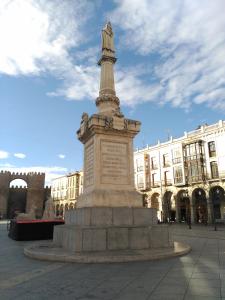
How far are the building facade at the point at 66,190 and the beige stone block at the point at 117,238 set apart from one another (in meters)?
64.0

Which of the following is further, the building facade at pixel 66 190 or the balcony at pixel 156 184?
the building facade at pixel 66 190

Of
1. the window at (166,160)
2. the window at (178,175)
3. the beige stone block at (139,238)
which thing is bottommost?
the beige stone block at (139,238)

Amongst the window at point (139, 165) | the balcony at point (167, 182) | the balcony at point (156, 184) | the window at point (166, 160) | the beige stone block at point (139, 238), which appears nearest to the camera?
the beige stone block at point (139, 238)

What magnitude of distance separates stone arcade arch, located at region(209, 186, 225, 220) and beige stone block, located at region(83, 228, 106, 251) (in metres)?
36.2

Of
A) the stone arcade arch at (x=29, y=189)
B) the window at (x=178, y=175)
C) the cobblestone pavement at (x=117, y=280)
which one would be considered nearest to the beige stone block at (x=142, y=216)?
the cobblestone pavement at (x=117, y=280)

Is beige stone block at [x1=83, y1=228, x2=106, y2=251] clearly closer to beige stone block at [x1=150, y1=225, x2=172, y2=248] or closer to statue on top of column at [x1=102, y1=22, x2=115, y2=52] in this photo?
beige stone block at [x1=150, y1=225, x2=172, y2=248]

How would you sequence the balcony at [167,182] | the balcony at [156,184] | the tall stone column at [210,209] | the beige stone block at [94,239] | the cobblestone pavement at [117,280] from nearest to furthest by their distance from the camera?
the cobblestone pavement at [117,280], the beige stone block at [94,239], the tall stone column at [210,209], the balcony at [167,182], the balcony at [156,184]

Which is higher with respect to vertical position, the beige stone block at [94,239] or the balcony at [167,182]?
the balcony at [167,182]

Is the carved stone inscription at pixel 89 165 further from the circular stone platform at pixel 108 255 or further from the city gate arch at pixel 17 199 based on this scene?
the city gate arch at pixel 17 199

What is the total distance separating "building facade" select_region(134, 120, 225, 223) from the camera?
40.9 metres

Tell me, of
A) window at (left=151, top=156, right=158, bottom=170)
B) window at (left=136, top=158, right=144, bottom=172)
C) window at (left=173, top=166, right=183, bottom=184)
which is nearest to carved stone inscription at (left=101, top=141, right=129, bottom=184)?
window at (left=173, top=166, right=183, bottom=184)

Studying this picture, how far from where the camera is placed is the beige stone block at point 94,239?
7.88 metres

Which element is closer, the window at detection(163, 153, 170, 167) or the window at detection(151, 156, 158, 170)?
the window at detection(163, 153, 170, 167)

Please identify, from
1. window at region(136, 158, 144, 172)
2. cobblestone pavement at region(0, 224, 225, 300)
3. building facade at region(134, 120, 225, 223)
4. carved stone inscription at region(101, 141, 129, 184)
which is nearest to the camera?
cobblestone pavement at region(0, 224, 225, 300)
